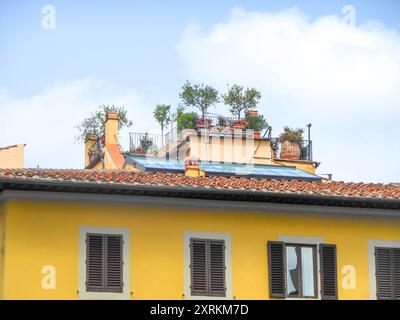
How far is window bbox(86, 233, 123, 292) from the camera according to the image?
28.9 meters

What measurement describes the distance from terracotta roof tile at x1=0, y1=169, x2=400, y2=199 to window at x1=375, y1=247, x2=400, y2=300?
1306 mm

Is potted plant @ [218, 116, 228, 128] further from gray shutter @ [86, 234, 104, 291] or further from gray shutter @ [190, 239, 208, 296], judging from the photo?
gray shutter @ [86, 234, 104, 291]

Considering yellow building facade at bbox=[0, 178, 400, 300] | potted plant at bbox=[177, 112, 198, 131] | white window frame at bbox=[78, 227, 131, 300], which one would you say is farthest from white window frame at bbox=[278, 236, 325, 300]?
potted plant at bbox=[177, 112, 198, 131]

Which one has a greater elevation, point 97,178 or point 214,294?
point 97,178

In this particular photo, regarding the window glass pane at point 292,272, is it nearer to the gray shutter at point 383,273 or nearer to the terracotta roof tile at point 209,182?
the terracotta roof tile at point 209,182

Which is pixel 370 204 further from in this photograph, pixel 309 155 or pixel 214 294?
pixel 309 155

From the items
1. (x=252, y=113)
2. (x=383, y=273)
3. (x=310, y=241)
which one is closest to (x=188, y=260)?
(x=310, y=241)

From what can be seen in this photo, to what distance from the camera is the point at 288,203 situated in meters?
30.6

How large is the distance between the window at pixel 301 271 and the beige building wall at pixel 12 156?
1647cm

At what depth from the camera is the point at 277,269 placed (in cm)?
3039

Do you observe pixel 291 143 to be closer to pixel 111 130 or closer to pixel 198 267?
pixel 111 130
